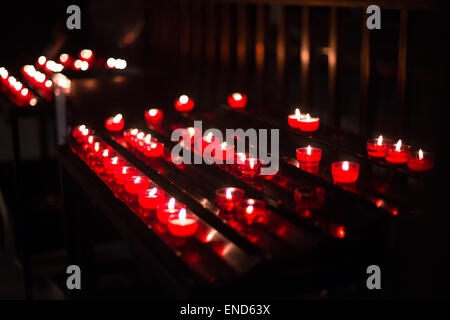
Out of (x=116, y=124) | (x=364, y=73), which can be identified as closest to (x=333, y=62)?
(x=364, y=73)

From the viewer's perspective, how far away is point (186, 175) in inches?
113

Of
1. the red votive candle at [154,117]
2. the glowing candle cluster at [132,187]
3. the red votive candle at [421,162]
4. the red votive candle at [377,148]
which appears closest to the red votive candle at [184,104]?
the red votive candle at [154,117]

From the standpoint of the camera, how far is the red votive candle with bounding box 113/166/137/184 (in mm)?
2773

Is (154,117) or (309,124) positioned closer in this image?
(309,124)

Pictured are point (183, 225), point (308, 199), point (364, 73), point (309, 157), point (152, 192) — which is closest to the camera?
point (183, 225)

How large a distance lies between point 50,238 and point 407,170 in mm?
2794

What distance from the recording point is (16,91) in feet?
12.8

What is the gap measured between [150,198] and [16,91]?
1.90m

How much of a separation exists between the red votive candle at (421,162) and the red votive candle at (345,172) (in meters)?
0.25

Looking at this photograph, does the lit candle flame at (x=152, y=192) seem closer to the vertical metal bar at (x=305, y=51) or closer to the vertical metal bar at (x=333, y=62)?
the vertical metal bar at (x=333, y=62)

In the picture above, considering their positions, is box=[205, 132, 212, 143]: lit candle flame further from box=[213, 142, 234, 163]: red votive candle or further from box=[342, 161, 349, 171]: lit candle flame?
box=[342, 161, 349, 171]: lit candle flame

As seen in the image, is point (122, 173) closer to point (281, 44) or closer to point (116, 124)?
point (116, 124)

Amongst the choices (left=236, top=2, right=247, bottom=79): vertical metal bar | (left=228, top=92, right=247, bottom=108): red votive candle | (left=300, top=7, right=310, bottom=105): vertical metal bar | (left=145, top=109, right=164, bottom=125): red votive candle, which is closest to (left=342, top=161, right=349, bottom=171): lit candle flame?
(left=228, top=92, right=247, bottom=108): red votive candle
